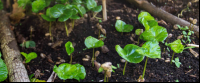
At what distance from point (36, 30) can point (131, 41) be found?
3.76 feet

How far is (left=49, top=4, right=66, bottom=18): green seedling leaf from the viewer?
1751 mm

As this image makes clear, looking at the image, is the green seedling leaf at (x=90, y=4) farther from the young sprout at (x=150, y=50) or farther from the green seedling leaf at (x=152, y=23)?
the young sprout at (x=150, y=50)

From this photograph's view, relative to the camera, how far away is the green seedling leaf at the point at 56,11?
1.75 metres

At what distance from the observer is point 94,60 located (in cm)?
167

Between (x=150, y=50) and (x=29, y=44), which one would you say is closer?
(x=150, y=50)

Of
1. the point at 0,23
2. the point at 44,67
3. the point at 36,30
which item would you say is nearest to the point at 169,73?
the point at 44,67

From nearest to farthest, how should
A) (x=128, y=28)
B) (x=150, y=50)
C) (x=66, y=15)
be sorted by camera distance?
1. (x=150, y=50)
2. (x=66, y=15)
3. (x=128, y=28)

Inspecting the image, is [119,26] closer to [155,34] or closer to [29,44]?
[155,34]

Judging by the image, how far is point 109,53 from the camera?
69.2 inches

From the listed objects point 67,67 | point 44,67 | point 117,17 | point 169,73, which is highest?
point 117,17

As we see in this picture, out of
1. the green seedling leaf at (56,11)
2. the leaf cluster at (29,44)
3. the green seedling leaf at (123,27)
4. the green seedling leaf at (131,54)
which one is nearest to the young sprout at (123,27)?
the green seedling leaf at (123,27)

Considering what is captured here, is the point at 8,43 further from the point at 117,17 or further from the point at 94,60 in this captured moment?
the point at 117,17

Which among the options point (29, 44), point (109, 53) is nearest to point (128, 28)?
point (109, 53)

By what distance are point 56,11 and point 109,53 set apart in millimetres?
686
